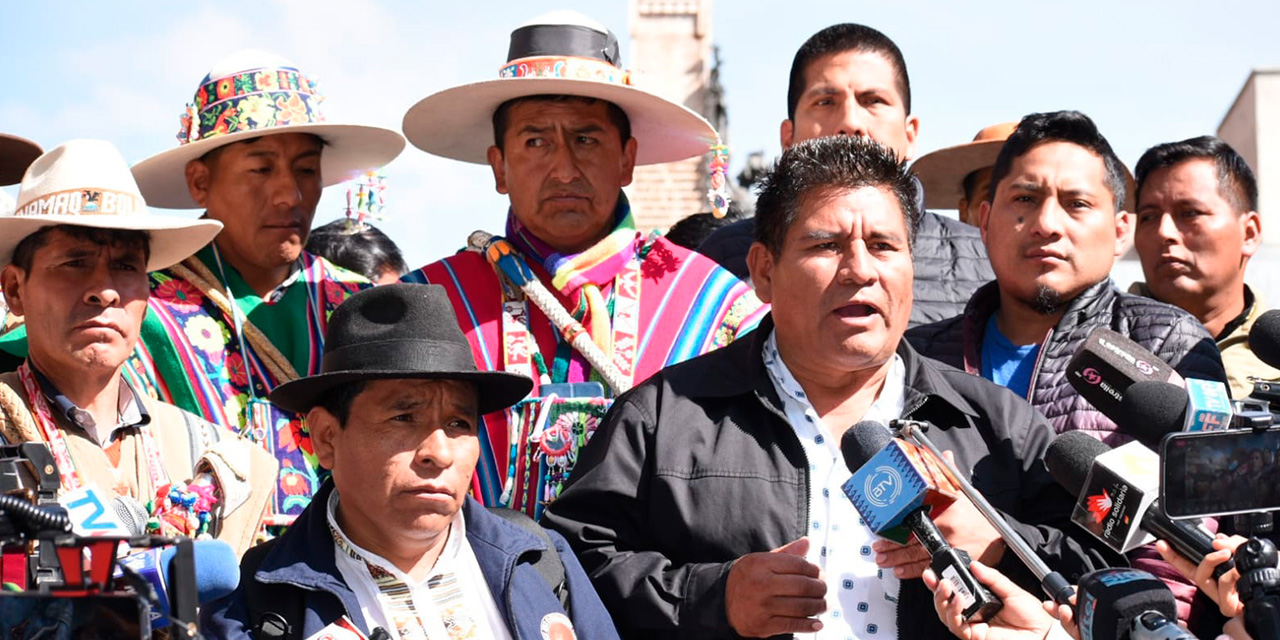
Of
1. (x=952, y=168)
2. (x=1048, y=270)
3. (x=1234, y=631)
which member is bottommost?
(x=1234, y=631)

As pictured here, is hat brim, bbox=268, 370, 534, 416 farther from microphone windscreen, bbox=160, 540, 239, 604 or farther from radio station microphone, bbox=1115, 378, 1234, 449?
radio station microphone, bbox=1115, 378, 1234, 449

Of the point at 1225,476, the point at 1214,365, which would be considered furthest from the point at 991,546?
the point at 1214,365

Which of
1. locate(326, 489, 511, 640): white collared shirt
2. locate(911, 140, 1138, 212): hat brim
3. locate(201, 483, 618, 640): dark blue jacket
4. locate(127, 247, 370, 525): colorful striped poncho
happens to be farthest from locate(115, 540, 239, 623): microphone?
locate(911, 140, 1138, 212): hat brim

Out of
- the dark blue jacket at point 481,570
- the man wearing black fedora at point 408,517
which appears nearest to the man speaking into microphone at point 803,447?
the dark blue jacket at point 481,570

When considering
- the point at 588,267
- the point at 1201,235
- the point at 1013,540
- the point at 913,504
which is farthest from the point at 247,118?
the point at 1201,235

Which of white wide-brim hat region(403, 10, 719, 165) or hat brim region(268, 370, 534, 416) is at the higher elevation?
white wide-brim hat region(403, 10, 719, 165)

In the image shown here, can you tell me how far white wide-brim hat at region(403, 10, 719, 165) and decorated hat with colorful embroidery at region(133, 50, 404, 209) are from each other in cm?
25

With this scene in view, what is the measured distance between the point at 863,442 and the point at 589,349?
147 cm

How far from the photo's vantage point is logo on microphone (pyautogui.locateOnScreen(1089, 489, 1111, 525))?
122 inches

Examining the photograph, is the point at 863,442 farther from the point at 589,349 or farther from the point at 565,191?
the point at 565,191

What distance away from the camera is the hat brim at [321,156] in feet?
17.1

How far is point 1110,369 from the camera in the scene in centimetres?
349

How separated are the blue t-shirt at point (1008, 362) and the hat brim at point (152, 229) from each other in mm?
2396

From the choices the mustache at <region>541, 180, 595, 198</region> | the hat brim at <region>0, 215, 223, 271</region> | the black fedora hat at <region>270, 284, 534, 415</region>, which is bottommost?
the black fedora hat at <region>270, 284, 534, 415</region>
